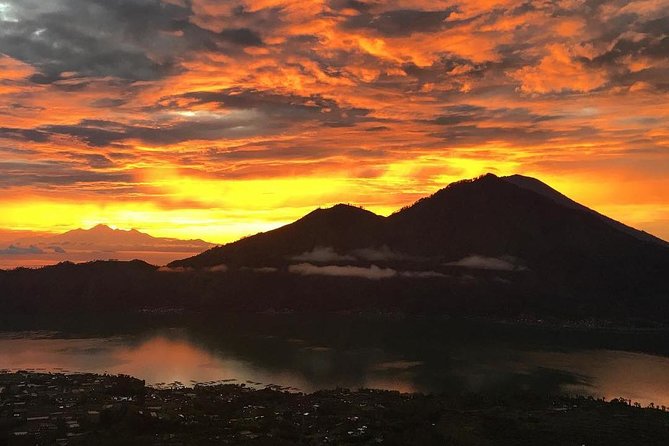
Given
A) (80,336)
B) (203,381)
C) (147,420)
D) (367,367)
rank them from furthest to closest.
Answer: (80,336), (367,367), (203,381), (147,420)

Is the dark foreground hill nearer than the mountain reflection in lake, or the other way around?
the dark foreground hill

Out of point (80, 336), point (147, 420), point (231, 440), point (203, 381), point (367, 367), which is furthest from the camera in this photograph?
point (80, 336)

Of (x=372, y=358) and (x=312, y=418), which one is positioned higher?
(x=312, y=418)

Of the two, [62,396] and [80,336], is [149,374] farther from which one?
[80,336]

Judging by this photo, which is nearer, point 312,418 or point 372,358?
point 312,418

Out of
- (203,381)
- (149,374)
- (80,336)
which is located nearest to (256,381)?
(203,381)

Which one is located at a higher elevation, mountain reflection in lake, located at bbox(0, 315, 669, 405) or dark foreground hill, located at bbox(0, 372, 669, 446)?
dark foreground hill, located at bbox(0, 372, 669, 446)

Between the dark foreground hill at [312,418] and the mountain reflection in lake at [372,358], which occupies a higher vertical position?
the dark foreground hill at [312,418]

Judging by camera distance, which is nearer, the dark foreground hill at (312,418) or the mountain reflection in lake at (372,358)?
the dark foreground hill at (312,418)
